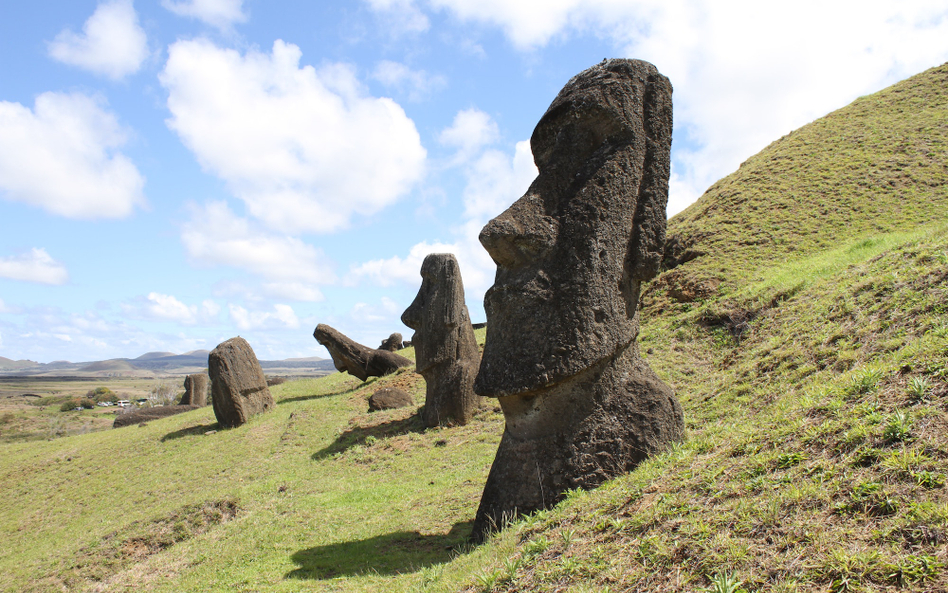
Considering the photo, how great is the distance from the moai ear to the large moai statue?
0.02m

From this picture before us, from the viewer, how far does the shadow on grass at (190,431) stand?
1570 centimetres

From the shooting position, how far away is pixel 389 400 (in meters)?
14.6

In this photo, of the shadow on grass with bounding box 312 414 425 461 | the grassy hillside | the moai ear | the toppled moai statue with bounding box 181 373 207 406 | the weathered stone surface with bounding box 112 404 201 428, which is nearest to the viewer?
the grassy hillside

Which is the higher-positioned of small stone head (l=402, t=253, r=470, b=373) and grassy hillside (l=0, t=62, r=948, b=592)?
small stone head (l=402, t=253, r=470, b=373)

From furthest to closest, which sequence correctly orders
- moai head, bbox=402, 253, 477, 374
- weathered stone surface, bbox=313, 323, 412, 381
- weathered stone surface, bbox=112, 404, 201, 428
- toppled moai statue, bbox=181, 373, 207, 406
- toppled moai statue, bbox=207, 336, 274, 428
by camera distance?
toppled moai statue, bbox=181, 373, 207, 406 < weathered stone surface, bbox=112, 404, 201, 428 < weathered stone surface, bbox=313, 323, 412, 381 < toppled moai statue, bbox=207, 336, 274, 428 < moai head, bbox=402, 253, 477, 374

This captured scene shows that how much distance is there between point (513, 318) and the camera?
16.9ft

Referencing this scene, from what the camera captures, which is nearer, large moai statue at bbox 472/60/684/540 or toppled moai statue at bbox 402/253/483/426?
large moai statue at bbox 472/60/684/540

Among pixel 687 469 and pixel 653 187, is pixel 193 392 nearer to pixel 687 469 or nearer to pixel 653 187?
pixel 653 187

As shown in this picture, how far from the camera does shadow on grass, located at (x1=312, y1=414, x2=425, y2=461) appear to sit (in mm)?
11562

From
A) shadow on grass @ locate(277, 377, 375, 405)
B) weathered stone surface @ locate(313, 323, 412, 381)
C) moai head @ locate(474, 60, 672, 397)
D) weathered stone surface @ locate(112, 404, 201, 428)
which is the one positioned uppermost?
moai head @ locate(474, 60, 672, 397)

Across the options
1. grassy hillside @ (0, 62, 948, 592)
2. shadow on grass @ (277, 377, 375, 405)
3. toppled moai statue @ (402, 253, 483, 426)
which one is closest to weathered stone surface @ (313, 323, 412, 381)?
shadow on grass @ (277, 377, 375, 405)

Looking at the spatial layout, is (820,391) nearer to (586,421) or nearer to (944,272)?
(586,421)

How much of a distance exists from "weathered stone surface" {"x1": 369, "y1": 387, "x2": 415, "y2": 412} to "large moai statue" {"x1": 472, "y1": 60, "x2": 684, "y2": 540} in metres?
9.58

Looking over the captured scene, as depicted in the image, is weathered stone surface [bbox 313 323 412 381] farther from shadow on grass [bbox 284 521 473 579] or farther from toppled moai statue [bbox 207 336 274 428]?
shadow on grass [bbox 284 521 473 579]
